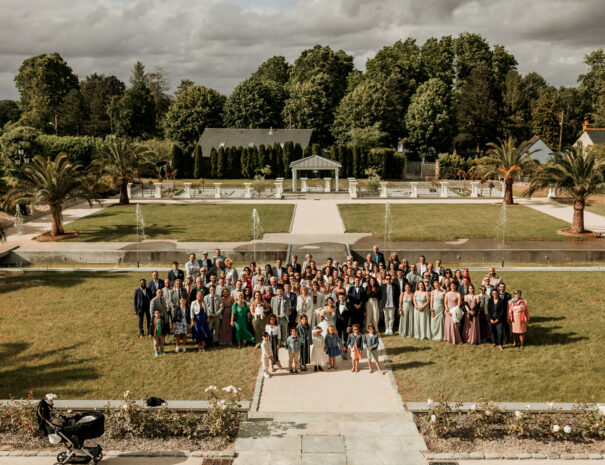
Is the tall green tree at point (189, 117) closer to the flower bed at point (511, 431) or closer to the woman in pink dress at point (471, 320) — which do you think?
the woman in pink dress at point (471, 320)

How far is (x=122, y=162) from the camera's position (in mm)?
36250

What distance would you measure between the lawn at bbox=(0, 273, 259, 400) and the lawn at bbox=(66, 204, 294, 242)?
31.8 ft

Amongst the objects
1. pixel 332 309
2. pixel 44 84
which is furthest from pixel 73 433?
pixel 44 84

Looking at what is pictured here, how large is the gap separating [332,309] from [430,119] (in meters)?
55.7

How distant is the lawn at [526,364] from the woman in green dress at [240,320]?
3412 millimetres

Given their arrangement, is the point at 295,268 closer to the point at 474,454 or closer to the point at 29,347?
the point at 29,347

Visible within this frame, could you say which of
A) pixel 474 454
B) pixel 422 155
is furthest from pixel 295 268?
pixel 422 155

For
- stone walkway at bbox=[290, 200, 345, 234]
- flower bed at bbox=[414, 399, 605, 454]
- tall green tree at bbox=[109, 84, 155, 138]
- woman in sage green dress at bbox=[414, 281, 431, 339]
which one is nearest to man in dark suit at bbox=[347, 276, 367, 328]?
woman in sage green dress at bbox=[414, 281, 431, 339]

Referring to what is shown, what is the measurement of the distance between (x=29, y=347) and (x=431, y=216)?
23871 millimetres

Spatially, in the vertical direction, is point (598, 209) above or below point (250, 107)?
below

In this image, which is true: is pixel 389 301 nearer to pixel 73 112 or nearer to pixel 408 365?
pixel 408 365

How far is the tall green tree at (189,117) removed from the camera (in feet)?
230

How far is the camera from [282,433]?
934 centimetres

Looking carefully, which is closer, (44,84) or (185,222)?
(185,222)
